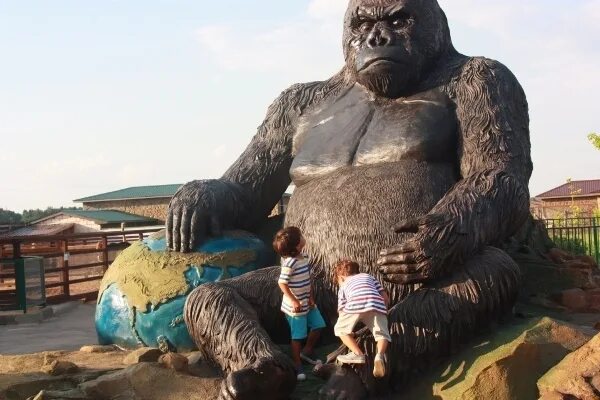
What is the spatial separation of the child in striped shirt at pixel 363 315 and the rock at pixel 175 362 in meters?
0.74

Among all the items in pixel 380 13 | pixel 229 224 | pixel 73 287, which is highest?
pixel 380 13

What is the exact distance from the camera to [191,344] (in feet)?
11.6

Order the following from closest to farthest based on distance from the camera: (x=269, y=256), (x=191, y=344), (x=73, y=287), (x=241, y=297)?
(x=241, y=297) → (x=191, y=344) → (x=269, y=256) → (x=73, y=287)

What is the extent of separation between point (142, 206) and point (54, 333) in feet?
69.8

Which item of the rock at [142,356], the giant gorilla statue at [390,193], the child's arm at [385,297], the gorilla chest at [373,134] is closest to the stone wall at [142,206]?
the giant gorilla statue at [390,193]

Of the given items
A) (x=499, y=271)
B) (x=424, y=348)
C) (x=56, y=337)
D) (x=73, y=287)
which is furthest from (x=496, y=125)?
(x=73, y=287)

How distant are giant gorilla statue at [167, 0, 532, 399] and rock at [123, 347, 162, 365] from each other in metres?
0.40

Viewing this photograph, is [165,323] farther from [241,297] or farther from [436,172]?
[436,172]

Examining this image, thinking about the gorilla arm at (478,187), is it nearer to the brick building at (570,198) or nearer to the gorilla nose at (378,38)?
the gorilla nose at (378,38)

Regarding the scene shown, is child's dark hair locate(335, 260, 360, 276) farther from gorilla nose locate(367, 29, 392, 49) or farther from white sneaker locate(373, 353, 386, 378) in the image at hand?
gorilla nose locate(367, 29, 392, 49)

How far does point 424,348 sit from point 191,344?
118cm

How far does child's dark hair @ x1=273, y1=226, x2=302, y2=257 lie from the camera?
122 inches

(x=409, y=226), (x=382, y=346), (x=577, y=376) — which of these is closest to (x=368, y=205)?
(x=409, y=226)

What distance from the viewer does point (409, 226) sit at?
9.74ft
